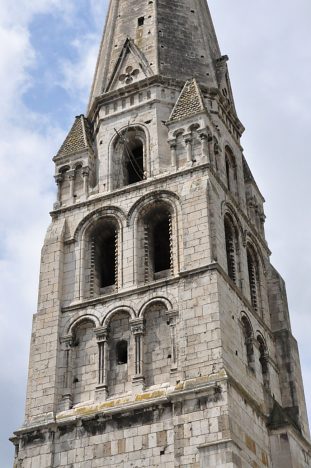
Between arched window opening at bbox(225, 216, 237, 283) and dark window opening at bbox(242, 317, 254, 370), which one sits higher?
arched window opening at bbox(225, 216, 237, 283)

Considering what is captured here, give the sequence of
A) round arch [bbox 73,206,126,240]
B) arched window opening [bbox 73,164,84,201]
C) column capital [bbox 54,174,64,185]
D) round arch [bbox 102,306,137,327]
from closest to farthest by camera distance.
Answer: round arch [bbox 102,306,137,327], round arch [bbox 73,206,126,240], arched window opening [bbox 73,164,84,201], column capital [bbox 54,174,64,185]

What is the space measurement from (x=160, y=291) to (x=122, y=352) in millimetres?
2030

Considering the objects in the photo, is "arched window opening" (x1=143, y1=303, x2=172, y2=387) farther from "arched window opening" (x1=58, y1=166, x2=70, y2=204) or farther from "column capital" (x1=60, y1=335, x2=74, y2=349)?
"arched window opening" (x1=58, y1=166, x2=70, y2=204)

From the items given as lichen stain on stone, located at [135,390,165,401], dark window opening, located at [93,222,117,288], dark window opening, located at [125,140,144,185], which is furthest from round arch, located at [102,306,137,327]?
dark window opening, located at [125,140,144,185]

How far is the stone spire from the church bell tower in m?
0.07

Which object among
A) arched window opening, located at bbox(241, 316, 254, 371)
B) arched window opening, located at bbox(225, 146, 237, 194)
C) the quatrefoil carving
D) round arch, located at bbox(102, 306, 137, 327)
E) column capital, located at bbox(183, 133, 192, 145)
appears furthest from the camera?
the quatrefoil carving

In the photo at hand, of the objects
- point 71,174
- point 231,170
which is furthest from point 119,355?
point 231,170

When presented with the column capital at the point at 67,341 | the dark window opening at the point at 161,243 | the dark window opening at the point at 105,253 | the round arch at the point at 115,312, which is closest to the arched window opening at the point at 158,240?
the dark window opening at the point at 161,243

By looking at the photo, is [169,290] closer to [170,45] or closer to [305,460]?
[305,460]

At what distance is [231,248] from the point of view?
26797mm

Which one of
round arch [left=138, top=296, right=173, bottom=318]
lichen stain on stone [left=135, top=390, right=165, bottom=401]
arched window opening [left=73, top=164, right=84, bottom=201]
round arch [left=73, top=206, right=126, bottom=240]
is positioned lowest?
lichen stain on stone [left=135, top=390, right=165, bottom=401]

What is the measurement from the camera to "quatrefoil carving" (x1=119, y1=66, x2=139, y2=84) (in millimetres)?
30531

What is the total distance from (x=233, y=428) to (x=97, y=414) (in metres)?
3.82

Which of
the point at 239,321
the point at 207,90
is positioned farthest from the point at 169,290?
the point at 207,90
